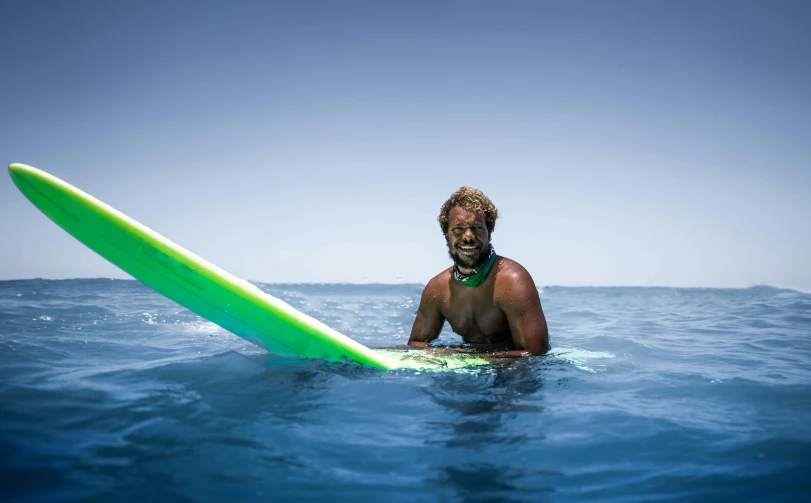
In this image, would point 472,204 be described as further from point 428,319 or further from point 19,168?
point 19,168

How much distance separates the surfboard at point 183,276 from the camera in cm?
364

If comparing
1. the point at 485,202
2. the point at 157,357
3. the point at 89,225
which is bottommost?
the point at 157,357

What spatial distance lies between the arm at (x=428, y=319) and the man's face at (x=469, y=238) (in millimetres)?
464

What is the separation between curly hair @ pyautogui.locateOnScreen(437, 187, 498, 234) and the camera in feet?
13.6

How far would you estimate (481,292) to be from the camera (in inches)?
160

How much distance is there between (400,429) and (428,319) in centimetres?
188

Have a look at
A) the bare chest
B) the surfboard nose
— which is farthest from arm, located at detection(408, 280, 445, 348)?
the surfboard nose

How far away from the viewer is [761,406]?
10.1 feet

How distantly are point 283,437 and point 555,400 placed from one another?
1720 millimetres

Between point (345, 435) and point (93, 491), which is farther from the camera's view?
point (345, 435)

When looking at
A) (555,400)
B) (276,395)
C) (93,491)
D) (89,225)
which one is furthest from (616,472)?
(89,225)

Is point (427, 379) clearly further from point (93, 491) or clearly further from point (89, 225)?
point (89, 225)

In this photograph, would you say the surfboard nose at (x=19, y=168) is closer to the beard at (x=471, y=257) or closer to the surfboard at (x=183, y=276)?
the surfboard at (x=183, y=276)

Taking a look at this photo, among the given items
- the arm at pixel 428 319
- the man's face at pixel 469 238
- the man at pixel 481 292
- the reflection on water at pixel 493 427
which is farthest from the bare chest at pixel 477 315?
the reflection on water at pixel 493 427
